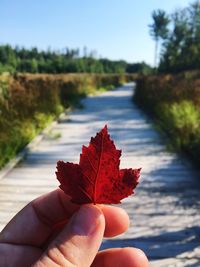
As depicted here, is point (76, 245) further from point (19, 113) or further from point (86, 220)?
point (19, 113)

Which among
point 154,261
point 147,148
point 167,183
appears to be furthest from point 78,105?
point 154,261

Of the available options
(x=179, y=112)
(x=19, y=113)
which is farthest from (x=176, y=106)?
(x=19, y=113)

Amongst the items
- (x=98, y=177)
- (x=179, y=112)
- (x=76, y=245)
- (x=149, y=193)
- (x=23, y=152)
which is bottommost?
(x=149, y=193)

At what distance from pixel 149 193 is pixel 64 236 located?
488 centimetres

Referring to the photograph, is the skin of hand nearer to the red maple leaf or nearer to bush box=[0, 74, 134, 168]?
the red maple leaf

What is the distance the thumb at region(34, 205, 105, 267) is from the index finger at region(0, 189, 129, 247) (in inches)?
3.4

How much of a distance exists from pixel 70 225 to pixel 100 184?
174 millimetres

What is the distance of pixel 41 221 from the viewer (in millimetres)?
1243

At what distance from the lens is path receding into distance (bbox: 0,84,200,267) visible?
4312 millimetres

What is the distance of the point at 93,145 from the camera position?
93 centimetres

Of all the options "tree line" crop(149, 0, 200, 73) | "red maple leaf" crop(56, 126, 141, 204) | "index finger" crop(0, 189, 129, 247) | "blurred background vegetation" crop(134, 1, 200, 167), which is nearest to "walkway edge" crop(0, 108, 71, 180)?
"blurred background vegetation" crop(134, 1, 200, 167)

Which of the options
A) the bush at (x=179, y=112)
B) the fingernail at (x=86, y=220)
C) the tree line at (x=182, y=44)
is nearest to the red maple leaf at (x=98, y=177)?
the fingernail at (x=86, y=220)

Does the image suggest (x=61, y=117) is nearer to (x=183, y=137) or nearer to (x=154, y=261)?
(x=183, y=137)

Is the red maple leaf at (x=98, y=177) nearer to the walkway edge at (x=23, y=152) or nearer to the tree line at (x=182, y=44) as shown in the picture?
the walkway edge at (x=23, y=152)
